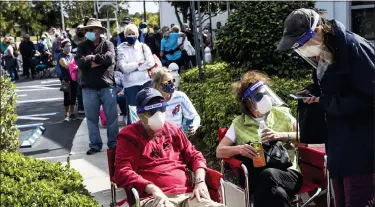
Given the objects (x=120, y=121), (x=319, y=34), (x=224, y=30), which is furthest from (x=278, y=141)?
(x=120, y=121)

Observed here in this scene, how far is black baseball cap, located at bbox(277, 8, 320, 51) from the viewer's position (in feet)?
10.5

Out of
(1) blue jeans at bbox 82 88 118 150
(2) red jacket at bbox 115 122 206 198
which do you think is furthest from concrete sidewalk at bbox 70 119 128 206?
(2) red jacket at bbox 115 122 206 198

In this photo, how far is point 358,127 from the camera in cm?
319

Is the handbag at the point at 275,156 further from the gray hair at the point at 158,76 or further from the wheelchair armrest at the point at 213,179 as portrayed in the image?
the gray hair at the point at 158,76

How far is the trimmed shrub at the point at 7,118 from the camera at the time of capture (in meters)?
6.36

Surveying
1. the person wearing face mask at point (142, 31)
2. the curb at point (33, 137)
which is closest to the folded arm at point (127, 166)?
the curb at point (33, 137)

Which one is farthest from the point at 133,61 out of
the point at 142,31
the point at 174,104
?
the point at 142,31

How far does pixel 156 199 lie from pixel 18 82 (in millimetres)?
18983

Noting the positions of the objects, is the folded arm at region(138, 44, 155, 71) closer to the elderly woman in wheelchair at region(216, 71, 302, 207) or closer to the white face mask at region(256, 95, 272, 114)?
the elderly woman in wheelchair at region(216, 71, 302, 207)

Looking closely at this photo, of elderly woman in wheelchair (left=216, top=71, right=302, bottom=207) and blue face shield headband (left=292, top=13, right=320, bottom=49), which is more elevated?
blue face shield headband (left=292, top=13, right=320, bottom=49)

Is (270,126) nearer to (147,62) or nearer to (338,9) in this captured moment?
(147,62)

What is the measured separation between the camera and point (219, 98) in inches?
267

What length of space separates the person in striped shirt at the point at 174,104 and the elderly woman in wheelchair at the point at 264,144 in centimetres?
87

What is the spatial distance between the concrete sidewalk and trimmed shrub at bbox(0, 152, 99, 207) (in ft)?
4.77
